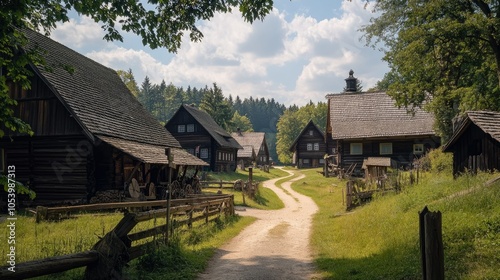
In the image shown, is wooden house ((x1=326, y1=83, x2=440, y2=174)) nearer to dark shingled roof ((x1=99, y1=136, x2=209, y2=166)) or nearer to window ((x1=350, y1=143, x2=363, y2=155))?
window ((x1=350, y1=143, x2=363, y2=155))

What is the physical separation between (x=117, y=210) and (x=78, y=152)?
411cm

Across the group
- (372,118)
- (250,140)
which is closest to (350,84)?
(372,118)

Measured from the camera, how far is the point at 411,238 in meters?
9.05

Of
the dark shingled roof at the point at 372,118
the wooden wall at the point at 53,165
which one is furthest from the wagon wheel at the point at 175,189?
the dark shingled roof at the point at 372,118

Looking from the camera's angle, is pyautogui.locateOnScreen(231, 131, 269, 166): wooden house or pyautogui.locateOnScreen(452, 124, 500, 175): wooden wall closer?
pyautogui.locateOnScreen(452, 124, 500, 175): wooden wall

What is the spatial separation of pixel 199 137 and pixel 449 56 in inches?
1258

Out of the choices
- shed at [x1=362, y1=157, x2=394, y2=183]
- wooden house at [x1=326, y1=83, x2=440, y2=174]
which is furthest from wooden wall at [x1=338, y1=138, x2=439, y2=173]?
shed at [x1=362, y1=157, x2=394, y2=183]

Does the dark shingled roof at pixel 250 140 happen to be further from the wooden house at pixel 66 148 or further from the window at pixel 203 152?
the wooden house at pixel 66 148

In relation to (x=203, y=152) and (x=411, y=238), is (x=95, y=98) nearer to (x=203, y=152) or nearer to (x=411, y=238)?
(x=411, y=238)

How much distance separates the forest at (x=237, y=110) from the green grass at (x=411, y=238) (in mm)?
42156

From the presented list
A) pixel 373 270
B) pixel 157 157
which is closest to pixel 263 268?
pixel 373 270

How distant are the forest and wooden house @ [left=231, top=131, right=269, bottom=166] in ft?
10.6

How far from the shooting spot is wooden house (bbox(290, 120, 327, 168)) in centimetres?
6706

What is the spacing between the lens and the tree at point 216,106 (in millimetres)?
63688
